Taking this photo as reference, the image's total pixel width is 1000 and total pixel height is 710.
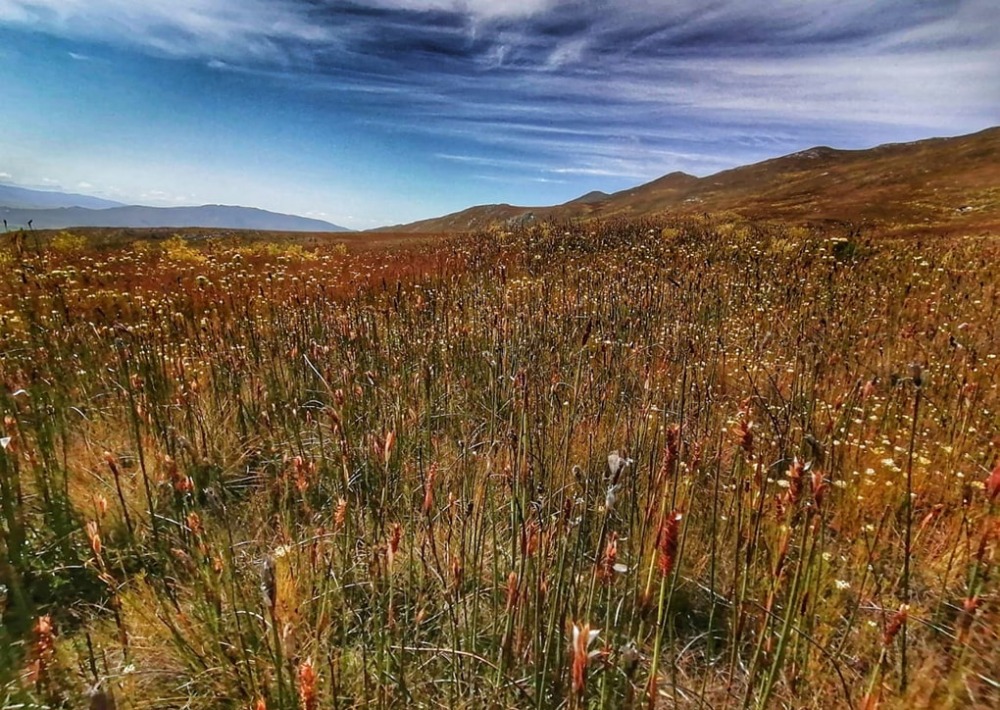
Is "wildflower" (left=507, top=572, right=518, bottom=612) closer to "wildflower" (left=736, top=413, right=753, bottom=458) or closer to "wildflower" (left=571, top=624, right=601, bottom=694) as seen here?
"wildflower" (left=571, top=624, right=601, bottom=694)

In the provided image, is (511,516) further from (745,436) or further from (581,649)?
(581,649)

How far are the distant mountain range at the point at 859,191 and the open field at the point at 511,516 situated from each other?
66.3 feet

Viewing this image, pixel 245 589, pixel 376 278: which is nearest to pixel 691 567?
pixel 245 589

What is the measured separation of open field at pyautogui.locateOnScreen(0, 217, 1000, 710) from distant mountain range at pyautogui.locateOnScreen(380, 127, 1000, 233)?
20.2 m

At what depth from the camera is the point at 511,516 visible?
2189mm

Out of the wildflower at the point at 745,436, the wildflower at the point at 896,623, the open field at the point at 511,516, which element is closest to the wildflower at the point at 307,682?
the open field at the point at 511,516

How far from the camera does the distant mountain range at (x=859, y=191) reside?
26.0 meters

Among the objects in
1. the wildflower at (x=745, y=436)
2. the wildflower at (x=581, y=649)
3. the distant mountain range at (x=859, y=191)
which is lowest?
the wildflower at (x=581, y=649)

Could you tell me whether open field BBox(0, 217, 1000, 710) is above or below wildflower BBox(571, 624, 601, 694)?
below

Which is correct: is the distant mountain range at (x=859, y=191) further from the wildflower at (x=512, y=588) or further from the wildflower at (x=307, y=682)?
the wildflower at (x=307, y=682)

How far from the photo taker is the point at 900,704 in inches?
60.1

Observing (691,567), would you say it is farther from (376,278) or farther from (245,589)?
(376,278)

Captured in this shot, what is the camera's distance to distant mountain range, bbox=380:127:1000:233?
85.4 ft

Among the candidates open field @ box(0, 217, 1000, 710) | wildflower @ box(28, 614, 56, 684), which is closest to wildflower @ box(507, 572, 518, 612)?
open field @ box(0, 217, 1000, 710)
